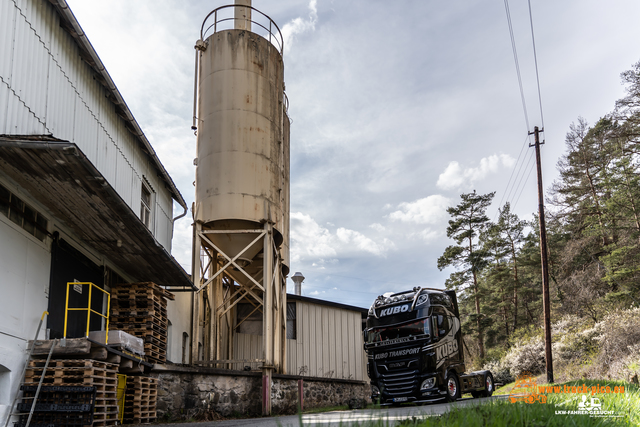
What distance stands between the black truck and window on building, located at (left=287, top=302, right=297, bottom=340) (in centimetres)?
636

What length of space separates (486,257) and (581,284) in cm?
1122

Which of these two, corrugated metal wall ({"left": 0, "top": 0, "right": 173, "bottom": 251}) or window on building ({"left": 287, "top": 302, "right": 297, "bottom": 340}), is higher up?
corrugated metal wall ({"left": 0, "top": 0, "right": 173, "bottom": 251})

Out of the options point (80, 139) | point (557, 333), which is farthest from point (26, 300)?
point (557, 333)

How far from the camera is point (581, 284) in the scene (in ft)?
105

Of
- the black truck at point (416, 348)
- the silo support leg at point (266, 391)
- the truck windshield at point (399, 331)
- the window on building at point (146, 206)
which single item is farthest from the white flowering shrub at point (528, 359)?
the window on building at point (146, 206)

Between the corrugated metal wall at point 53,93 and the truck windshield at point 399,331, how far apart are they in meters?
8.26

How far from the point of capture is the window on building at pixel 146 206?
1694 cm

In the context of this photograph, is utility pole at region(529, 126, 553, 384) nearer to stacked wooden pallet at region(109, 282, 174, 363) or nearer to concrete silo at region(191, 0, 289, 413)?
concrete silo at region(191, 0, 289, 413)

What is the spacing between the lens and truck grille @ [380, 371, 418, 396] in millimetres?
15008

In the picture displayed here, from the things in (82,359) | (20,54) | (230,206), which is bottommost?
(82,359)

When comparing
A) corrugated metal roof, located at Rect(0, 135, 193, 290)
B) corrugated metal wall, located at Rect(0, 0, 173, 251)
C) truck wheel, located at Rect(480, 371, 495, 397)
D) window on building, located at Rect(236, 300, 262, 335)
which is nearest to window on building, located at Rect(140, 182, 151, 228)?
corrugated metal wall, located at Rect(0, 0, 173, 251)

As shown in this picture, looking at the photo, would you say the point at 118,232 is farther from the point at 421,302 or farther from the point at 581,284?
the point at 581,284

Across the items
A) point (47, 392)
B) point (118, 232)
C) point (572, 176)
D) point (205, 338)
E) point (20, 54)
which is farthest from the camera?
point (572, 176)

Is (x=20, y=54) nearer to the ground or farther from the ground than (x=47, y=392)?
farther from the ground
